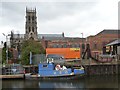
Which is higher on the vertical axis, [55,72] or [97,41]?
[97,41]

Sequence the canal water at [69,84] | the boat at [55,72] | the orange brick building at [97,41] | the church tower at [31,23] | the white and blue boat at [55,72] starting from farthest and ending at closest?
the church tower at [31,23]
the orange brick building at [97,41]
the white and blue boat at [55,72]
the boat at [55,72]
the canal water at [69,84]

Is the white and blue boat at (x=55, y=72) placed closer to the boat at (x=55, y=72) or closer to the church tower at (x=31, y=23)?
the boat at (x=55, y=72)

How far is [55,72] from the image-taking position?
39125mm

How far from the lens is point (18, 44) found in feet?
306

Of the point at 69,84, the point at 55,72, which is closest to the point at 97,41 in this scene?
the point at 55,72

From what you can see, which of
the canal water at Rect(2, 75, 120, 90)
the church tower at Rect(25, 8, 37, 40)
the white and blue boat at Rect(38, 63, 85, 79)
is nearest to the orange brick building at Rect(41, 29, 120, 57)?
the church tower at Rect(25, 8, 37, 40)

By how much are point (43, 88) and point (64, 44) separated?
51.4 metres

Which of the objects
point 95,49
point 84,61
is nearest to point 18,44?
point 95,49

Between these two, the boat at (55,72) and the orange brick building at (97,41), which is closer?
the boat at (55,72)

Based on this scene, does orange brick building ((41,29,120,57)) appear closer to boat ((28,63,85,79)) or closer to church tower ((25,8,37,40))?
church tower ((25,8,37,40))

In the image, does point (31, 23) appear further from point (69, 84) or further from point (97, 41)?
point (69, 84)

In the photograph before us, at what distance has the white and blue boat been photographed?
38.6 meters

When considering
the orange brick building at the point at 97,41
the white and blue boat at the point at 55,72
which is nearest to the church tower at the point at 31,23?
the orange brick building at the point at 97,41

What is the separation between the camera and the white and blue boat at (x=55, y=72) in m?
38.6
